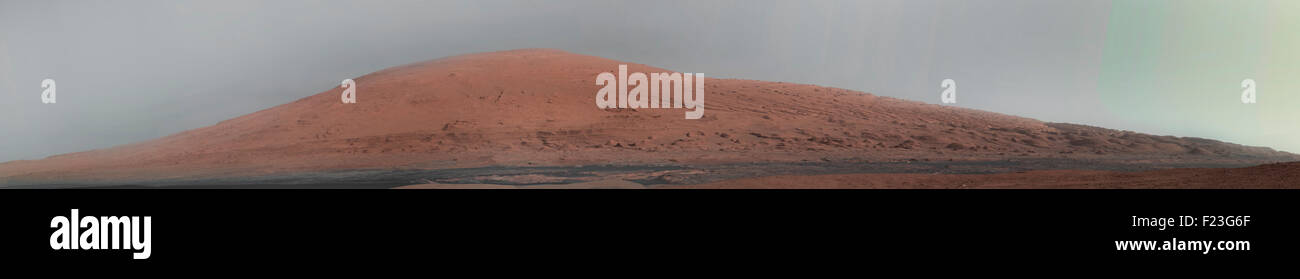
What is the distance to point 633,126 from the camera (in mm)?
33656

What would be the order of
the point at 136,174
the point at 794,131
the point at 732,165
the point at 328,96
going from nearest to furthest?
the point at 732,165 < the point at 136,174 < the point at 794,131 < the point at 328,96

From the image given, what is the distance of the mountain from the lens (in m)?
27.2

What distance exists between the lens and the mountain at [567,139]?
89.2 ft

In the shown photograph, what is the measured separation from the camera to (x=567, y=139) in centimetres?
3159

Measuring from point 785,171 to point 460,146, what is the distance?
14.7 meters

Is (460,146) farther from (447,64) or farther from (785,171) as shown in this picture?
(447,64)

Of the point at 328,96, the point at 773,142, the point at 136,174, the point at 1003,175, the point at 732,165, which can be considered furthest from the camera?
the point at 328,96
